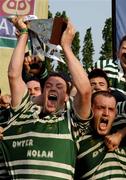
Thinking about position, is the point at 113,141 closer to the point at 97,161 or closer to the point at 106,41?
the point at 97,161

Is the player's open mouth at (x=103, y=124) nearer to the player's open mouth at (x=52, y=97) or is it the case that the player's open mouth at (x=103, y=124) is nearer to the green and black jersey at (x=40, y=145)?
the green and black jersey at (x=40, y=145)

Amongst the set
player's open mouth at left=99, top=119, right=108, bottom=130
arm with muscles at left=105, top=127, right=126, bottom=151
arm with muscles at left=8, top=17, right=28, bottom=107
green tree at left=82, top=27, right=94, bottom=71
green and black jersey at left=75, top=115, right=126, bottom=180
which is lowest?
green tree at left=82, top=27, right=94, bottom=71

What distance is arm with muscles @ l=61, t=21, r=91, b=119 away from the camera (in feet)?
14.4

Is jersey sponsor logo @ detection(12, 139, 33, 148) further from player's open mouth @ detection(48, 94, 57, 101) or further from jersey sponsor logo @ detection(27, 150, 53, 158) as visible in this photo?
player's open mouth @ detection(48, 94, 57, 101)

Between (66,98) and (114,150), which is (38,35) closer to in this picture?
(66,98)

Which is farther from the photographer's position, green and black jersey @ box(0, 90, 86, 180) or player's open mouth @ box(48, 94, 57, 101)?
player's open mouth @ box(48, 94, 57, 101)

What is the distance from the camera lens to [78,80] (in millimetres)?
4414

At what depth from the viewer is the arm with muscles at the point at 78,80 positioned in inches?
172

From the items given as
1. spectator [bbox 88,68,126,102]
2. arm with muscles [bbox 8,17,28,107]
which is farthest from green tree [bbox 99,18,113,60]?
arm with muscles [bbox 8,17,28,107]

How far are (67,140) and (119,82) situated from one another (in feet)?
5.80

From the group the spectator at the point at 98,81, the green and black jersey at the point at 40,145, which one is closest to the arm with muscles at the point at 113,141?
the green and black jersey at the point at 40,145

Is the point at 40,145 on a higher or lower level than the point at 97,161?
higher

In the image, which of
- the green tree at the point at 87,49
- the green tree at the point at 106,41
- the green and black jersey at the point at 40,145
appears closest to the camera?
the green and black jersey at the point at 40,145

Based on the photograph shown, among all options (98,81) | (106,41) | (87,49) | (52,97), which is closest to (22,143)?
(52,97)
